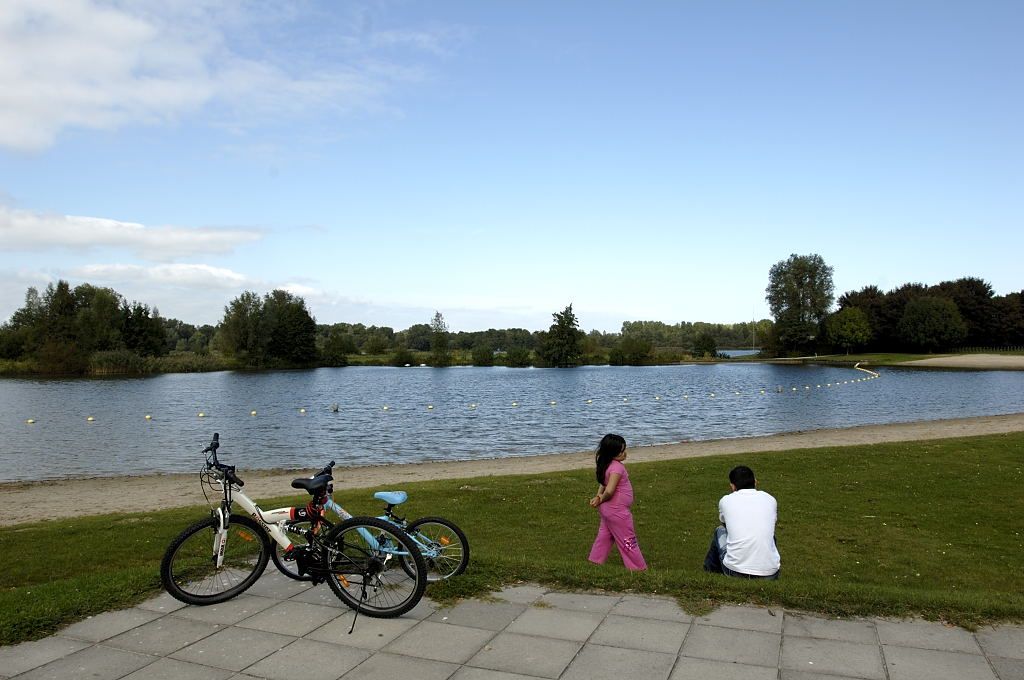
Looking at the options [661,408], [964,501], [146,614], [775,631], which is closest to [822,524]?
[964,501]

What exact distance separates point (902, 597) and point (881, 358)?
120734 millimetres

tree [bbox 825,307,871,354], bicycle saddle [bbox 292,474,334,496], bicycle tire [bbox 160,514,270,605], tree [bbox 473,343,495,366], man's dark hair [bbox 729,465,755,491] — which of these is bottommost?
bicycle tire [bbox 160,514,270,605]

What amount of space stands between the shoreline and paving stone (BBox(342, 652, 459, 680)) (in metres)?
11.0

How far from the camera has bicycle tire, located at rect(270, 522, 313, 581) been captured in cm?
637

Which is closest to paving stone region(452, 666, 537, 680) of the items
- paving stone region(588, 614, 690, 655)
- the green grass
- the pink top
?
paving stone region(588, 614, 690, 655)

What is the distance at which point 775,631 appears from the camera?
541 centimetres

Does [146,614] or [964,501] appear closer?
[146,614]

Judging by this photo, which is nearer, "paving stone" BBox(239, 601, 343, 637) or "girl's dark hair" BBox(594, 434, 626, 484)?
"paving stone" BBox(239, 601, 343, 637)

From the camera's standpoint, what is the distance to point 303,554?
6.25 meters

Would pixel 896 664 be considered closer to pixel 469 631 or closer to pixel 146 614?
pixel 469 631

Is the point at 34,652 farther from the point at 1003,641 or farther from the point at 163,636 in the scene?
the point at 1003,641

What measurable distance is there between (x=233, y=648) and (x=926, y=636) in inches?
212

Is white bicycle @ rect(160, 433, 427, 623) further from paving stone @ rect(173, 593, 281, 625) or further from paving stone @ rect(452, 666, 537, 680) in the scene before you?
paving stone @ rect(452, 666, 537, 680)

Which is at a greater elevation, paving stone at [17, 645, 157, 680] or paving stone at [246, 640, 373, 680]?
paving stone at [17, 645, 157, 680]
